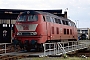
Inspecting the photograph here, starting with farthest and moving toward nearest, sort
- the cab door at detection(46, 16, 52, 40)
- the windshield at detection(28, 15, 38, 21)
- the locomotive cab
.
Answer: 1. the cab door at detection(46, 16, 52, 40)
2. the windshield at detection(28, 15, 38, 21)
3. the locomotive cab

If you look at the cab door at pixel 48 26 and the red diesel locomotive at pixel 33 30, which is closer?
the red diesel locomotive at pixel 33 30

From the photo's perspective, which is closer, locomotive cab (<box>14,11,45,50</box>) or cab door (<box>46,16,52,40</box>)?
locomotive cab (<box>14,11,45,50</box>)

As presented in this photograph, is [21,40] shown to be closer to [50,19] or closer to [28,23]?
[28,23]

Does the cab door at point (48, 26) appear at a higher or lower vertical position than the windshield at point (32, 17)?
lower

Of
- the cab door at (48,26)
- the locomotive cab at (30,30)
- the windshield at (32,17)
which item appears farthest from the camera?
the cab door at (48,26)

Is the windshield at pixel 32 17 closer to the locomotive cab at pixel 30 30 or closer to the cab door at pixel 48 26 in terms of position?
the locomotive cab at pixel 30 30

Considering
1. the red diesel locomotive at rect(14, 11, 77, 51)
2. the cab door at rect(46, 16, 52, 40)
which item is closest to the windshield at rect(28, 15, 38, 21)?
the red diesel locomotive at rect(14, 11, 77, 51)

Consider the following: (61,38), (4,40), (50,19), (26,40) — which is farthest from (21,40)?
(4,40)

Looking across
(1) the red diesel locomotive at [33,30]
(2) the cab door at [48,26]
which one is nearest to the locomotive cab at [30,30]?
(1) the red diesel locomotive at [33,30]

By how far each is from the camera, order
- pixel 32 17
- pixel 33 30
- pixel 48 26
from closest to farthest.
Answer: pixel 33 30
pixel 32 17
pixel 48 26

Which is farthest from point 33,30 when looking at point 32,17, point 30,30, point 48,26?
point 48,26

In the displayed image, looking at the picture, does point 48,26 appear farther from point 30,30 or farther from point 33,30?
point 30,30

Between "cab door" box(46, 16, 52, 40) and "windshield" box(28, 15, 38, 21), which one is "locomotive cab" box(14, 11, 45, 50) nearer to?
"windshield" box(28, 15, 38, 21)

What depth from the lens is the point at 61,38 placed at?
93.9ft
